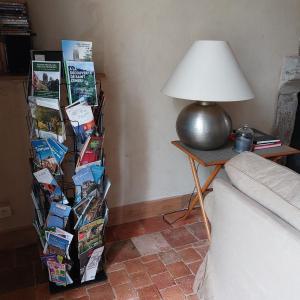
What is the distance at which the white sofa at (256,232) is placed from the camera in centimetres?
89

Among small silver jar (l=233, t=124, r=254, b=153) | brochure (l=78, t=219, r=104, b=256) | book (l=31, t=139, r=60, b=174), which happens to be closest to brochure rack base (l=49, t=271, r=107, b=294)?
brochure (l=78, t=219, r=104, b=256)

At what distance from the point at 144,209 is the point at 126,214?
136 millimetres

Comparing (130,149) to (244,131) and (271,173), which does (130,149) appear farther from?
(271,173)

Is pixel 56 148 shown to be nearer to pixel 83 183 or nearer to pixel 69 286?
pixel 83 183

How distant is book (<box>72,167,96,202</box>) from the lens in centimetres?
141

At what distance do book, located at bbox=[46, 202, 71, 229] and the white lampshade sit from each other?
0.80m

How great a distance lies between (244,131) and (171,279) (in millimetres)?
907

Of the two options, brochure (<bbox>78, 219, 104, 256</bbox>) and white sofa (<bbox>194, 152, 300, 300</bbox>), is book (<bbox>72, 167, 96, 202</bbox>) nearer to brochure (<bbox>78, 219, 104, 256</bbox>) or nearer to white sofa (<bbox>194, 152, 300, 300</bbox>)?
brochure (<bbox>78, 219, 104, 256</bbox>)

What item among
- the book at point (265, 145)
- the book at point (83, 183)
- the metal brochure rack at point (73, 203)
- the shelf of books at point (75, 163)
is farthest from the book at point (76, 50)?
the book at point (265, 145)

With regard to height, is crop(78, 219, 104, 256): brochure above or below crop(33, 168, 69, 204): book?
below

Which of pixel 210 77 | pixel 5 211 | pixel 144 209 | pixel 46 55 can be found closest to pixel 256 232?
pixel 210 77

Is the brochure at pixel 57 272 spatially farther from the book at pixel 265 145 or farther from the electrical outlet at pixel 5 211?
the book at pixel 265 145

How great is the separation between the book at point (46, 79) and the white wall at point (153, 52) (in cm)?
41

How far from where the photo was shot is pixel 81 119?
1340mm
